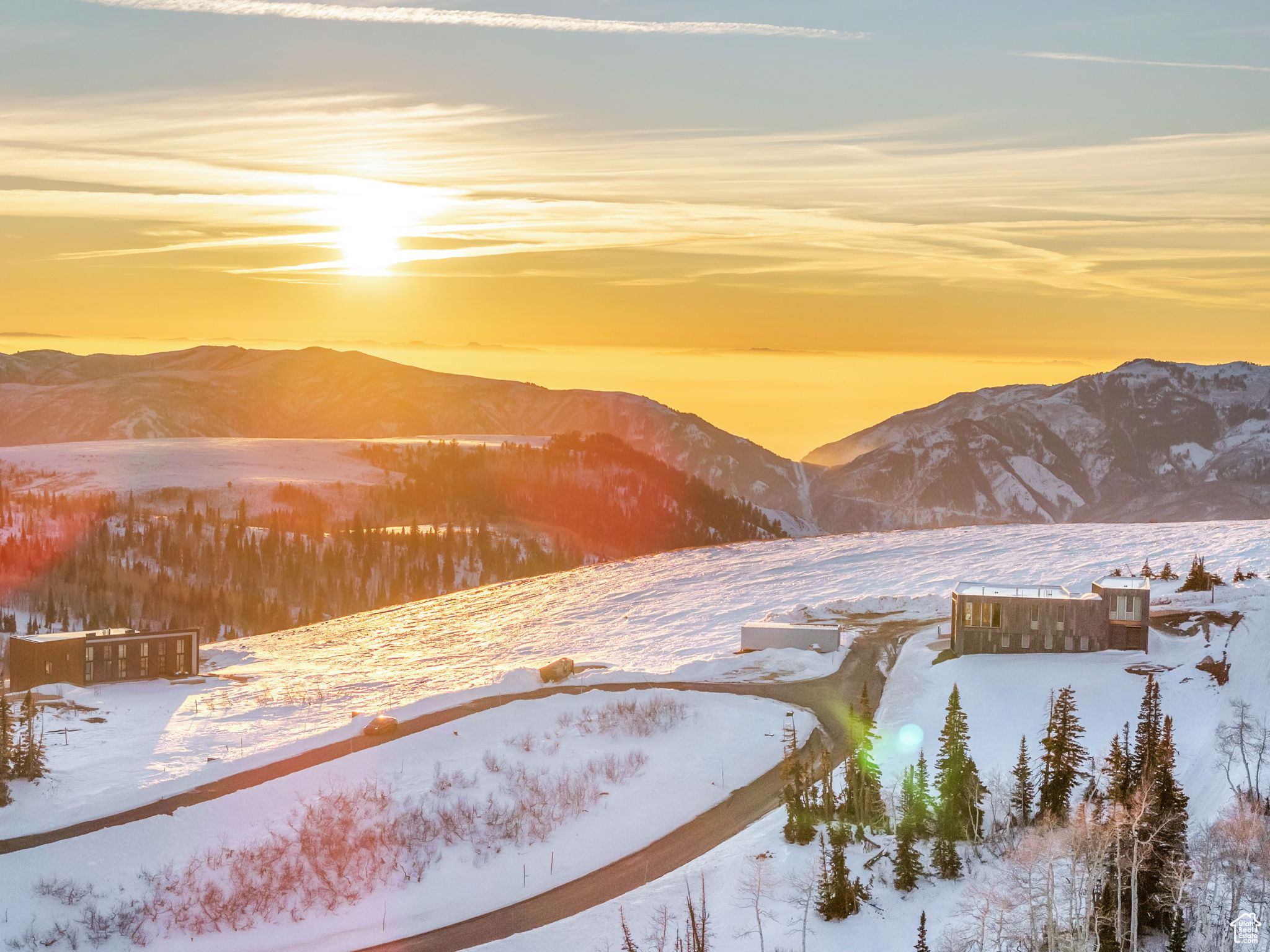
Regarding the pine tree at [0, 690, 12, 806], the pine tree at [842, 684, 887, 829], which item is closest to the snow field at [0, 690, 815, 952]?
the pine tree at [0, 690, 12, 806]

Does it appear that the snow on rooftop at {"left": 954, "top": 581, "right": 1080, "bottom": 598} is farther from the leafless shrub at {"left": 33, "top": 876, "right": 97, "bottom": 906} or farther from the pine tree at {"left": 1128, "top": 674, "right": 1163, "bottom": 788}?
the leafless shrub at {"left": 33, "top": 876, "right": 97, "bottom": 906}

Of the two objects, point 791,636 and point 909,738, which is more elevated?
point 791,636

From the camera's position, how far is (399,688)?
8900cm

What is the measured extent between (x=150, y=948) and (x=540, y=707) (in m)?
28.3

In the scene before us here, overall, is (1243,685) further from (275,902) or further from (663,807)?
(275,902)

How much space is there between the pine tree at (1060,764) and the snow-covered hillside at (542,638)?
10415 millimetres

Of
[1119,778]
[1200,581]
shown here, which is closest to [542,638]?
[1200,581]

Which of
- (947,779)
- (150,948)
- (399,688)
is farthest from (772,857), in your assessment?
(399,688)

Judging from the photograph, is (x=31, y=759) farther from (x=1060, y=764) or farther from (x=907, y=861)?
(x=1060, y=764)

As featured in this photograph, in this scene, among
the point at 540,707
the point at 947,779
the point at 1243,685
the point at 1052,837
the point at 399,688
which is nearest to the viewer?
the point at 1052,837

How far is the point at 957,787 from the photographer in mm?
55094

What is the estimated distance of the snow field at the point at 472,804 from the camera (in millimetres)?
53906

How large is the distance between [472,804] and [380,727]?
10981 mm

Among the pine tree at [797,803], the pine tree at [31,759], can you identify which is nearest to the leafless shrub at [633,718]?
the pine tree at [797,803]
